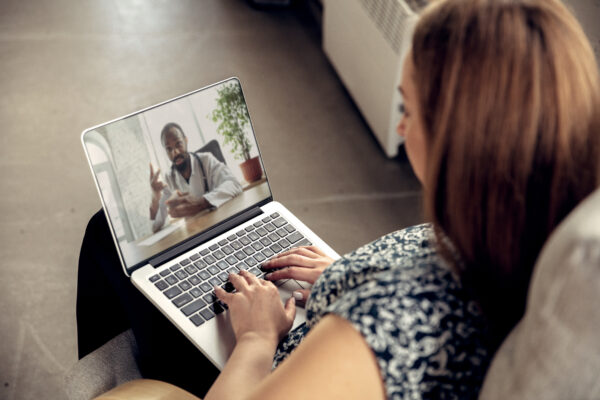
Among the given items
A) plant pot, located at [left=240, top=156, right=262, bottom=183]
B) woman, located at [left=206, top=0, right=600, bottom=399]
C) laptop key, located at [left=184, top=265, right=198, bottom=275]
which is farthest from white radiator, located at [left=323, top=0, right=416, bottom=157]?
woman, located at [left=206, top=0, right=600, bottom=399]

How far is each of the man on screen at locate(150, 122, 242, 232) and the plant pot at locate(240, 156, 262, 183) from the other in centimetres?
3

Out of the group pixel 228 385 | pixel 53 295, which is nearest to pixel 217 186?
pixel 228 385

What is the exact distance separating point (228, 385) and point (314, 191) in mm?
1199

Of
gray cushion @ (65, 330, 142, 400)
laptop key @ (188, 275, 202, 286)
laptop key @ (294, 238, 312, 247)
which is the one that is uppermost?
laptop key @ (188, 275, 202, 286)

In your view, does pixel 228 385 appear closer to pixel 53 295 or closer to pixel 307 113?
pixel 53 295

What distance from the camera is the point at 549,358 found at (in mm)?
506

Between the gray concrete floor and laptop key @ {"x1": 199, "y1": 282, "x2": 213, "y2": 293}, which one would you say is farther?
the gray concrete floor

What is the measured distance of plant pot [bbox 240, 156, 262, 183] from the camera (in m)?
1.08

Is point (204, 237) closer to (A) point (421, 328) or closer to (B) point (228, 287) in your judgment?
(B) point (228, 287)

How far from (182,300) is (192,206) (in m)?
0.17

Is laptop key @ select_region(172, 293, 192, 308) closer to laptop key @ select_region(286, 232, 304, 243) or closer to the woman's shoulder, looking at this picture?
laptop key @ select_region(286, 232, 304, 243)

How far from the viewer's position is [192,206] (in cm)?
103

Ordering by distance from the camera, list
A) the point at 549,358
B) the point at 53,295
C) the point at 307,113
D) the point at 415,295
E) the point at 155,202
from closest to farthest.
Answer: the point at 549,358
the point at 415,295
the point at 155,202
the point at 53,295
the point at 307,113

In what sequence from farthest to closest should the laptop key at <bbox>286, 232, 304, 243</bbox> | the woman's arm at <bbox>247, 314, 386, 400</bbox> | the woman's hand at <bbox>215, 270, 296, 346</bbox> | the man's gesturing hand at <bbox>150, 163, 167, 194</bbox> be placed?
the laptop key at <bbox>286, 232, 304, 243</bbox> < the man's gesturing hand at <bbox>150, 163, 167, 194</bbox> < the woman's hand at <bbox>215, 270, 296, 346</bbox> < the woman's arm at <bbox>247, 314, 386, 400</bbox>
